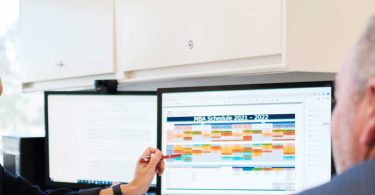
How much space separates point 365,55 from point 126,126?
1.25 metres

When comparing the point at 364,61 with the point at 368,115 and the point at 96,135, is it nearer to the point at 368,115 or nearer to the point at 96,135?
the point at 368,115

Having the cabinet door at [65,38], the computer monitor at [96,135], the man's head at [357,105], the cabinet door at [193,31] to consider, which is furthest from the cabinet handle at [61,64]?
the man's head at [357,105]

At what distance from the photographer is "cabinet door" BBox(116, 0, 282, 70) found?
128 centimetres

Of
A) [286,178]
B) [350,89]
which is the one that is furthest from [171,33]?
[350,89]

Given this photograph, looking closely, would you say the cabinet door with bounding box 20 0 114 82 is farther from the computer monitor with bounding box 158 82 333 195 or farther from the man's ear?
the man's ear

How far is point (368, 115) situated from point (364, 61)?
70 millimetres

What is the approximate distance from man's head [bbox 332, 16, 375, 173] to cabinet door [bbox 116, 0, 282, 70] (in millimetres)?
567

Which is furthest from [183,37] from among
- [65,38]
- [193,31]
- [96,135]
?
[65,38]

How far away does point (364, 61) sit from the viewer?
0.65 m

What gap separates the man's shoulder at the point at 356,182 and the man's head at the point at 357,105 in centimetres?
6

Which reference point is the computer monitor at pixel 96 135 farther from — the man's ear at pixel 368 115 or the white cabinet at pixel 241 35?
the man's ear at pixel 368 115

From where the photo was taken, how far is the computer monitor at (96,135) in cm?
178

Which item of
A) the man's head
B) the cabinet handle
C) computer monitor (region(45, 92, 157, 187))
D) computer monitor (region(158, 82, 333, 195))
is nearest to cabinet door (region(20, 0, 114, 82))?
the cabinet handle

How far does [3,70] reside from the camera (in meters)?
2.80
